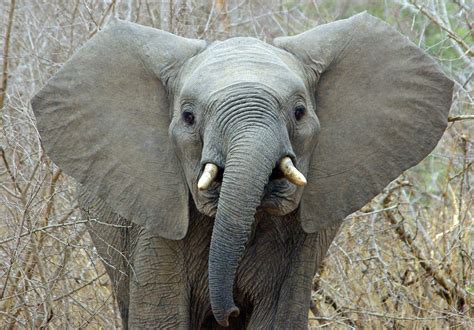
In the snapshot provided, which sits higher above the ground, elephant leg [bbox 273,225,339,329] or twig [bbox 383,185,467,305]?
elephant leg [bbox 273,225,339,329]

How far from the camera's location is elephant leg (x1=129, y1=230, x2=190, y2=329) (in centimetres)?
518

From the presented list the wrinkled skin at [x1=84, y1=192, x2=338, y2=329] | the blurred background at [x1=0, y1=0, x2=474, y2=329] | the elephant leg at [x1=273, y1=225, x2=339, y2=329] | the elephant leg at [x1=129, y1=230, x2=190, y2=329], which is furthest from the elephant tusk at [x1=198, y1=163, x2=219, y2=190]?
the blurred background at [x1=0, y1=0, x2=474, y2=329]

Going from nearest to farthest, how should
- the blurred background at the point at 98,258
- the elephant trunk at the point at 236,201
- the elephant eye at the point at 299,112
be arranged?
the elephant trunk at the point at 236,201 < the elephant eye at the point at 299,112 < the blurred background at the point at 98,258

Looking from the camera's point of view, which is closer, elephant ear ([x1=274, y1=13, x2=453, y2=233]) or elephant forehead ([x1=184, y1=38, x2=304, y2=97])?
elephant forehead ([x1=184, y1=38, x2=304, y2=97])

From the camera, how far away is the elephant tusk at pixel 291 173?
173 inches

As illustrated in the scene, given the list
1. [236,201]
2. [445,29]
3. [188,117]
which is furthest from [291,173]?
[445,29]

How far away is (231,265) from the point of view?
4.45m

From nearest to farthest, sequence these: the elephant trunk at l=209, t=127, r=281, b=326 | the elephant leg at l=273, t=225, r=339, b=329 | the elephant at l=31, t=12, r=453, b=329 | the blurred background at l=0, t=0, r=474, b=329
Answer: the elephant trunk at l=209, t=127, r=281, b=326, the elephant at l=31, t=12, r=453, b=329, the elephant leg at l=273, t=225, r=339, b=329, the blurred background at l=0, t=0, r=474, b=329

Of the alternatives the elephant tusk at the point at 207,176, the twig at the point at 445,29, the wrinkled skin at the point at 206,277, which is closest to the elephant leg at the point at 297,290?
the wrinkled skin at the point at 206,277

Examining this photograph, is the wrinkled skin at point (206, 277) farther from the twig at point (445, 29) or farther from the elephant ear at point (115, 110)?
the twig at point (445, 29)

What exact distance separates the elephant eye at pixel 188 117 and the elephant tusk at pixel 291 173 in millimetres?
500

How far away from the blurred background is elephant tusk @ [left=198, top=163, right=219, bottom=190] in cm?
128

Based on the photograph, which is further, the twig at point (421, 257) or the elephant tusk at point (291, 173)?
the twig at point (421, 257)

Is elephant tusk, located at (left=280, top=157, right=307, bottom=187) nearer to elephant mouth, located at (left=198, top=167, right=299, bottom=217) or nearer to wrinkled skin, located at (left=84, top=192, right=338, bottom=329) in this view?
elephant mouth, located at (left=198, top=167, right=299, bottom=217)
